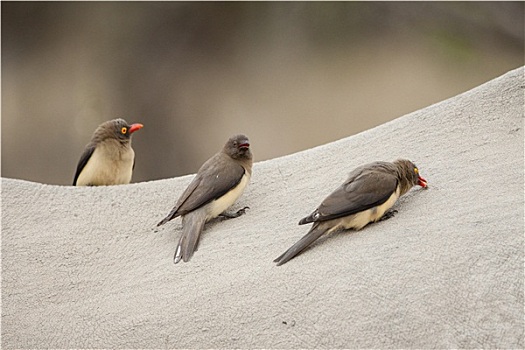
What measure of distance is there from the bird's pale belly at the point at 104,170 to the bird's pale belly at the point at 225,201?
62 centimetres

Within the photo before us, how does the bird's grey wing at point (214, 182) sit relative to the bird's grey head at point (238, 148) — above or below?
below

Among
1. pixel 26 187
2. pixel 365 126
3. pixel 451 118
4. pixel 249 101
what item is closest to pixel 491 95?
pixel 451 118

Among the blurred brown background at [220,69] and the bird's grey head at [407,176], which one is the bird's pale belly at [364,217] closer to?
the bird's grey head at [407,176]

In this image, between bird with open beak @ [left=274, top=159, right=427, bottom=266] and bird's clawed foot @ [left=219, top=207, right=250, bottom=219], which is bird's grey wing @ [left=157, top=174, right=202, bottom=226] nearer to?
bird's clawed foot @ [left=219, top=207, right=250, bottom=219]

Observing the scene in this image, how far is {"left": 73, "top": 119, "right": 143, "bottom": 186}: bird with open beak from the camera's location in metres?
2.42

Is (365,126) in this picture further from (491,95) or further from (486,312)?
(486,312)

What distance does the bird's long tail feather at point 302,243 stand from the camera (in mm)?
1591

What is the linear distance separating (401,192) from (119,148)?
3.62ft

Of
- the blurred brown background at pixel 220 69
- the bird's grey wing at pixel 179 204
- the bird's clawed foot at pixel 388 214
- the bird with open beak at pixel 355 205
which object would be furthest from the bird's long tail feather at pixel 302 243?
the blurred brown background at pixel 220 69

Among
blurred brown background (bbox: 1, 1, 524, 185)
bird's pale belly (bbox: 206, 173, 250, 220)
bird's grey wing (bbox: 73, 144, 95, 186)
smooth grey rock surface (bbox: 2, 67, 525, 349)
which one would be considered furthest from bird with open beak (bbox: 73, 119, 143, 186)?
blurred brown background (bbox: 1, 1, 524, 185)

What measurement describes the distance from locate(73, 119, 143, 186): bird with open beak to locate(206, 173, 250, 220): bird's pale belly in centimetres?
60

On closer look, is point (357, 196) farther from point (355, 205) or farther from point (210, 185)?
point (210, 185)

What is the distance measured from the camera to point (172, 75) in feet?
17.9

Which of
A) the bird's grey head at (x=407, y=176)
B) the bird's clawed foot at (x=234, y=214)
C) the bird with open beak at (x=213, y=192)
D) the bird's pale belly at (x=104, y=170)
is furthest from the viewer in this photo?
the bird's pale belly at (x=104, y=170)
